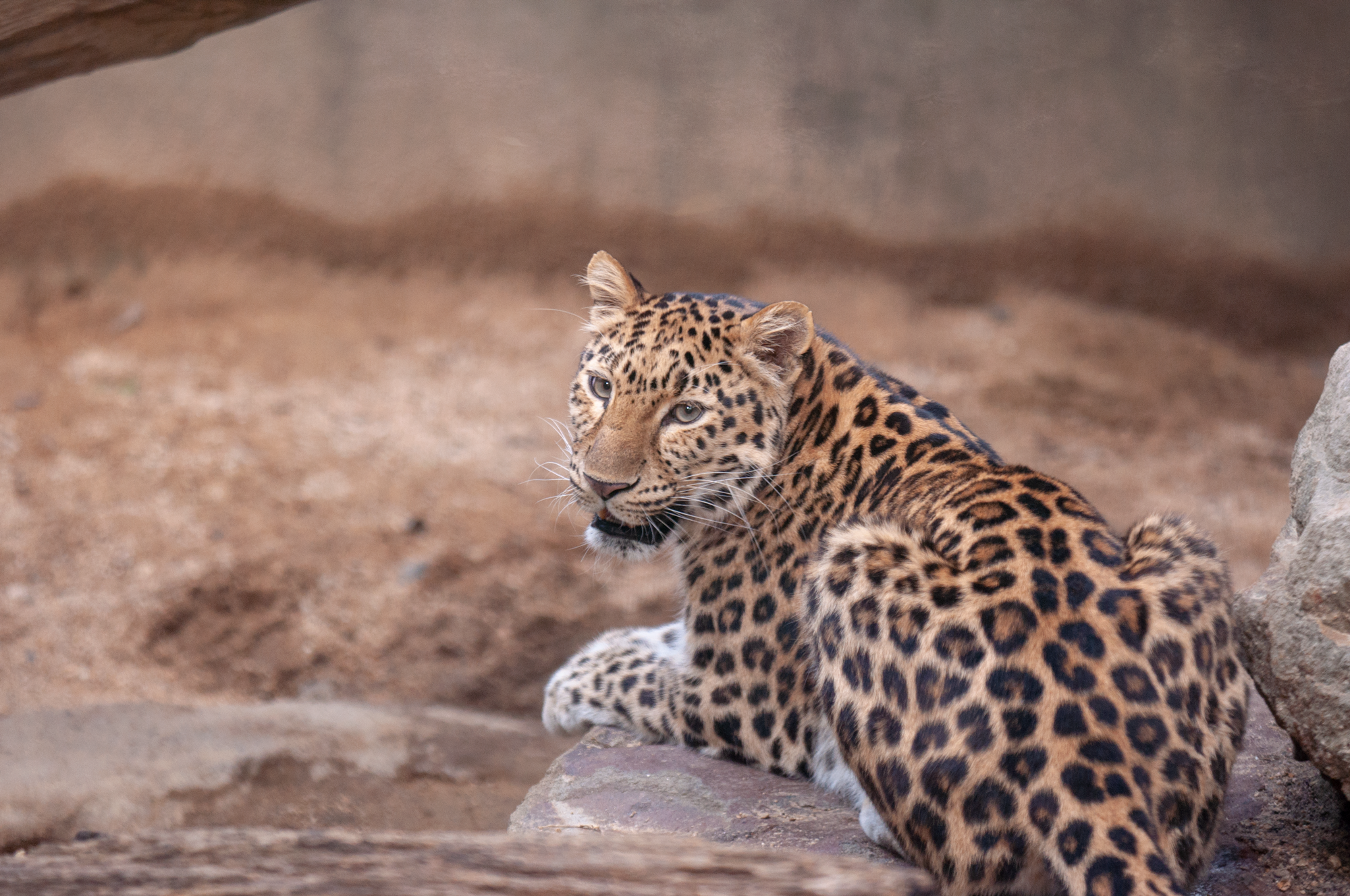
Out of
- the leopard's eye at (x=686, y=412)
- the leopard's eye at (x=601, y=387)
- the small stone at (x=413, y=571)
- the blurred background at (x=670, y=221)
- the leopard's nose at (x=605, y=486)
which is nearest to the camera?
the leopard's nose at (x=605, y=486)

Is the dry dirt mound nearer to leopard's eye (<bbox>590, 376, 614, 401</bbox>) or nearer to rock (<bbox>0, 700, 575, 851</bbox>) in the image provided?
rock (<bbox>0, 700, 575, 851</bbox>)

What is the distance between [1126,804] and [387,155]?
10.2 metres

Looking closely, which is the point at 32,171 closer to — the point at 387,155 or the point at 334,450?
the point at 387,155

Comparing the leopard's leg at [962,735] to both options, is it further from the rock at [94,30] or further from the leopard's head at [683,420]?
the rock at [94,30]

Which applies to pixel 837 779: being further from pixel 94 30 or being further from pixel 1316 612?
pixel 94 30

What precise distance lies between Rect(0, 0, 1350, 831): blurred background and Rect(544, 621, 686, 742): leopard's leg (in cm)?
444

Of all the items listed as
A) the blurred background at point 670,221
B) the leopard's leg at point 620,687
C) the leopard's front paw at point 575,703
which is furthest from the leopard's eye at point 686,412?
the blurred background at point 670,221

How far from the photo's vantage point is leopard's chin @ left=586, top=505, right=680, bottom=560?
4.93 metres

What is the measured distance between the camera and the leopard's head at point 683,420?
4812 mm

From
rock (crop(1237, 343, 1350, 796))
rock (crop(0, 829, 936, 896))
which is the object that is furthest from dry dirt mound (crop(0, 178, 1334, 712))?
rock (crop(1237, 343, 1350, 796))

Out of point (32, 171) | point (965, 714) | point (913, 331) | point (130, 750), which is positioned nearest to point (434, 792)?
point (130, 750)

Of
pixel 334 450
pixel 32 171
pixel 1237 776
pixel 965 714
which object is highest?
pixel 32 171

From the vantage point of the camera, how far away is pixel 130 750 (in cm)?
648

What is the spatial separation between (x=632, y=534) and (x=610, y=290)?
3.64 ft
